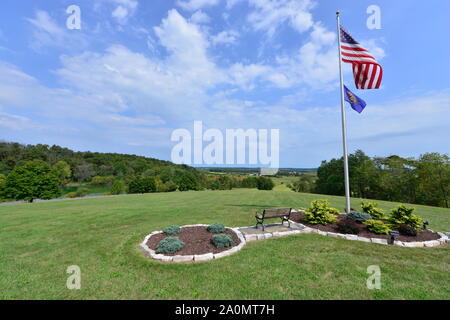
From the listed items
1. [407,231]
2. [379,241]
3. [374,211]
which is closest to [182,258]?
[379,241]

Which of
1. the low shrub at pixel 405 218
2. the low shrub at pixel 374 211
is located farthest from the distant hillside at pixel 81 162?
the low shrub at pixel 405 218

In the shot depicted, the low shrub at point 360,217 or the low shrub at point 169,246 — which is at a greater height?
the low shrub at point 360,217

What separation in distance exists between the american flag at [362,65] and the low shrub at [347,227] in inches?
236

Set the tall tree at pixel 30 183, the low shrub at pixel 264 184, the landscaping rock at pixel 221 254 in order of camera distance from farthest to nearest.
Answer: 1. the low shrub at pixel 264 184
2. the tall tree at pixel 30 183
3. the landscaping rock at pixel 221 254

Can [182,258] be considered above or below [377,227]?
below

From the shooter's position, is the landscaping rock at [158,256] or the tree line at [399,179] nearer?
the landscaping rock at [158,256]

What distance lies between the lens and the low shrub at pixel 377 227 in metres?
6.11

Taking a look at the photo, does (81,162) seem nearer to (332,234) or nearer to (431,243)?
(332,234)

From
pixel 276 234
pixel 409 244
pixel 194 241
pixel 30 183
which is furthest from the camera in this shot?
pixel 30 183

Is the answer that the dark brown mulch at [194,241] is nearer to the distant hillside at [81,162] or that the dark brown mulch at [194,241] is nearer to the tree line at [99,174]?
the tree line at [99,174]

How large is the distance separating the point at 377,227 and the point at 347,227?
3.07ft

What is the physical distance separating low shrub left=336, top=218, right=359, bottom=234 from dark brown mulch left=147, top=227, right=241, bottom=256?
4051 mm

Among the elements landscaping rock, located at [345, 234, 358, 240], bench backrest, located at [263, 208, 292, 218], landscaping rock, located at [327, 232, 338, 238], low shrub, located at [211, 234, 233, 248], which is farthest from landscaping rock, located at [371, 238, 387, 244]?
low shrub, located at [211, 234, 233, 248]

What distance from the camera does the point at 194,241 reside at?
18.8ft
